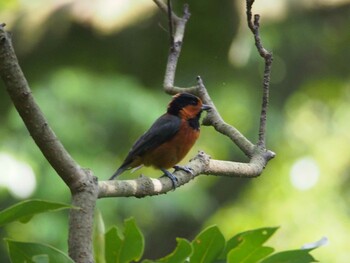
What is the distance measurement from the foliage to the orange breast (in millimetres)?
2126

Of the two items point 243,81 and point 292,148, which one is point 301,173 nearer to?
point 292,148

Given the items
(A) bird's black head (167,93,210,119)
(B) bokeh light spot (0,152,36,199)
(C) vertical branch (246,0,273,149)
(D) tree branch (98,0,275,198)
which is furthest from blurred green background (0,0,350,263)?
(C) vertical branch (246,0,273,149)

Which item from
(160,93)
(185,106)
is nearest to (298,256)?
(185,106)

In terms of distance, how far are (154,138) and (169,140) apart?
0.07 meters

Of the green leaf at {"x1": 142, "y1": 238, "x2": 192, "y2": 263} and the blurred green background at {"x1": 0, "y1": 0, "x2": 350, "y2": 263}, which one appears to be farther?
the blurred green background at {"x1": 0, "y1": 0, "x2": 350, "y2": 263}

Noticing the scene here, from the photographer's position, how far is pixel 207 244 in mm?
1536

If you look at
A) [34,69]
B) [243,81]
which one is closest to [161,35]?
[34,69]

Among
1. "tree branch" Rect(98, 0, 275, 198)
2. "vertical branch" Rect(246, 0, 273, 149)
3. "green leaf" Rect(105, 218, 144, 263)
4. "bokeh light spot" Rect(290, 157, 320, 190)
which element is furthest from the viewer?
"bokeh light spot" Rect(290, 157, 320, 190)

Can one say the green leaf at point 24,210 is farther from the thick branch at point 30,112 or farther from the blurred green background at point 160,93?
the blurred green background at point 160,93

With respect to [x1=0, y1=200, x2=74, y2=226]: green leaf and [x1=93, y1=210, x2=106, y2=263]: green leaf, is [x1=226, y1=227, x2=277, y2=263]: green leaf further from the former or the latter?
[x1=0, y1=200, x2=74, y2=226]: green leaf

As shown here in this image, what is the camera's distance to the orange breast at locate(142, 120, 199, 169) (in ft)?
12.2

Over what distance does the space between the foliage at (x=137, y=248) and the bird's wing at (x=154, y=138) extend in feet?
7.31

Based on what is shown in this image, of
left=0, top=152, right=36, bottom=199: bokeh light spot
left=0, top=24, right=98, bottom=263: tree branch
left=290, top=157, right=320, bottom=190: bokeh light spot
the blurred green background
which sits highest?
left=290, top=157, right=320, bottom=190: bokeh light spot

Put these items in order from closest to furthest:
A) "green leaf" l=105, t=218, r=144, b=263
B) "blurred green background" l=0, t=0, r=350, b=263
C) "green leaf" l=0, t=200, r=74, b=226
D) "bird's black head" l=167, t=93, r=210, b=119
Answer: "green leaf" l=0, t=200, r=74, b=226 → "green leaf" l=105, t=218, r=144, b=263 → "bird's black head" l=167, t=93, r=210, b=119 → "blurred green background" l=0, t=0, r=350, b=263
